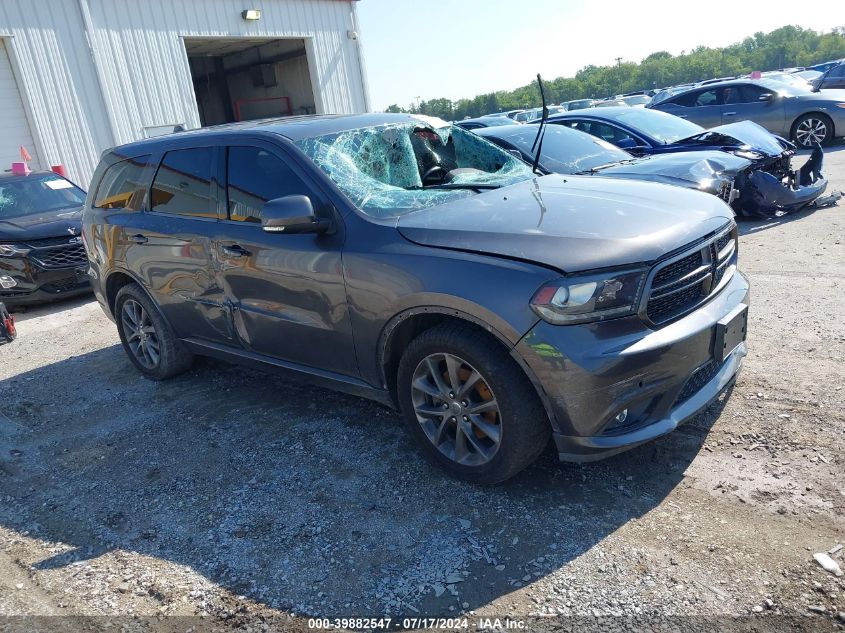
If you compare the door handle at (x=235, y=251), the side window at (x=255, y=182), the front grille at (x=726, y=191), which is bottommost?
the front grille at (x=726, y=191)

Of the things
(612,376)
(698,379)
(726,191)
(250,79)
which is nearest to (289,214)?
(612,376)

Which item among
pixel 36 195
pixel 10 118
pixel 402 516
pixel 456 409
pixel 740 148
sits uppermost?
pixel 10 118

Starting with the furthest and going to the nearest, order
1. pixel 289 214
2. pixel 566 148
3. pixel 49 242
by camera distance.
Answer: pixel 49 242, pixel 566 148, pixel 289 214

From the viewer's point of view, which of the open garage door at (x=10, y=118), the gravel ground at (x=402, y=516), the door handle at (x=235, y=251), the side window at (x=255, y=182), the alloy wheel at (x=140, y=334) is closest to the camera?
the gravel ground at (x=402, y=516)

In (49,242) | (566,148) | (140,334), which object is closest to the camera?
(140,334)

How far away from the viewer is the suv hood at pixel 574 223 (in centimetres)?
285

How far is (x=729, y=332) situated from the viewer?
3117 millimetres

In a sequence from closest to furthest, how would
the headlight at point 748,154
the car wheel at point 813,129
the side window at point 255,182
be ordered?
the side window at point 255,182
the headlight at point 748,154
the car wheel at point 813,129

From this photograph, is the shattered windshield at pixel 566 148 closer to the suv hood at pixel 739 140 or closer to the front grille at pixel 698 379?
the suv hood at pixel 739 140

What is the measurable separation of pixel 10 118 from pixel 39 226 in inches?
195

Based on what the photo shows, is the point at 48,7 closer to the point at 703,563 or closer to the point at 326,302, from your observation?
the point at 326,302

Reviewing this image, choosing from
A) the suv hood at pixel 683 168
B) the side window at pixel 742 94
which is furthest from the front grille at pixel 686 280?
the side window at pixel 742 94

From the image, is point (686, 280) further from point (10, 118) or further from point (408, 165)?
point (10, 118)

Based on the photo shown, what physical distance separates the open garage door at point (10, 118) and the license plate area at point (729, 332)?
41.5 feet
